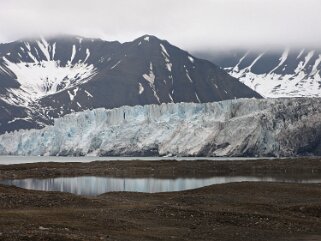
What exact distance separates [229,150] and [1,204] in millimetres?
107332

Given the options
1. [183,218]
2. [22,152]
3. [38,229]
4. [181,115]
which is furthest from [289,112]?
[38,229]

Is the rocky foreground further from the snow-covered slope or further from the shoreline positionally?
the snow-covered slope

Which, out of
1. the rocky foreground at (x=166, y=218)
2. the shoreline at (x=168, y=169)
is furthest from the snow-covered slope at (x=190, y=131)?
the rocky foreground at (x=166, y=218)

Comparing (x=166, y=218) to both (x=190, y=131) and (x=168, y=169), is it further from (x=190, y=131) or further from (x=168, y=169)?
(x=190, y=131)

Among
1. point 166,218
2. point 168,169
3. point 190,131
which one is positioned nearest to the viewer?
point 166,218

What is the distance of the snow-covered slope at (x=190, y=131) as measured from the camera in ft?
424

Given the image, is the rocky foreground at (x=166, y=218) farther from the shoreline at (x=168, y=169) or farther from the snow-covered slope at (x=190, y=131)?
the snow-covered slope at (x=190, y=131)

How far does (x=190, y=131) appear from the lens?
462 feet

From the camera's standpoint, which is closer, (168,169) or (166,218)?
(166,218)

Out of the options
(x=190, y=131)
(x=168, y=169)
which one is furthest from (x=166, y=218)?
(x=190, y=131)

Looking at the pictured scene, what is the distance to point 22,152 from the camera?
175 metres

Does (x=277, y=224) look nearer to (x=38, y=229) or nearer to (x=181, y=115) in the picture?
(x=38, y=229)

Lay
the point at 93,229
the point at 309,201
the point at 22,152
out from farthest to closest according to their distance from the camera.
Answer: the point at 22,152
the point at 309,201
the point at 93,229

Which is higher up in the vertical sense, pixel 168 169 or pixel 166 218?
pixel 166 218
